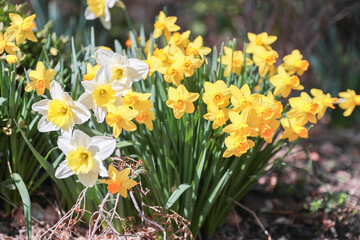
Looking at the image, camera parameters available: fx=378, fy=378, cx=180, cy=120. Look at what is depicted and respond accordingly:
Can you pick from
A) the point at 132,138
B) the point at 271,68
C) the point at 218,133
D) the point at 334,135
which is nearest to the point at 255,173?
the point at 218,133

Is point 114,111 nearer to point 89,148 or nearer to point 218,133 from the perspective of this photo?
point 89,148

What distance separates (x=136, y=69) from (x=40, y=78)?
341 mm

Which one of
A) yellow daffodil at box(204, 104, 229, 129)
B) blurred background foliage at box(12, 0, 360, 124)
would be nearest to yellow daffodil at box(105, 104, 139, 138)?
yellow daffodil at box(204, 104, 229, 129)

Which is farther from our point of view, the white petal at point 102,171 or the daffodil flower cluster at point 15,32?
the daffodil flower cluster at point 15,32

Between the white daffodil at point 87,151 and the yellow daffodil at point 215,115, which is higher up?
the yellow daffodil at point 215,115

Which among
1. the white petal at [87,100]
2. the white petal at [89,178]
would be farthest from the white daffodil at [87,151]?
the white petal at [87,100]

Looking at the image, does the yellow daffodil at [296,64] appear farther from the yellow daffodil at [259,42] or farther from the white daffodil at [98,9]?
the white daffodil at [98,9]

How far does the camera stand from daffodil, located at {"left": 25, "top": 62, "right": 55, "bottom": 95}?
1.32 m

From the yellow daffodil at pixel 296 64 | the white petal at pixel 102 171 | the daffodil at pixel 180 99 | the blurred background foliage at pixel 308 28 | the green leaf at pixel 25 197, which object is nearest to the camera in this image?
the white petal at pixel 102 171

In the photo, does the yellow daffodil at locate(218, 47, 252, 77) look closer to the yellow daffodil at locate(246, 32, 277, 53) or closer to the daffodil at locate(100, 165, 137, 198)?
the yellow daffodil at locate(246, 32, 277, 53)

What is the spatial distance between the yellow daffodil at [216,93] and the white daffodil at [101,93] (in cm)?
28

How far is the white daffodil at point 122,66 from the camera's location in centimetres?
132

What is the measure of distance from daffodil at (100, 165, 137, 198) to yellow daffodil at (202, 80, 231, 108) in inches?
14.8

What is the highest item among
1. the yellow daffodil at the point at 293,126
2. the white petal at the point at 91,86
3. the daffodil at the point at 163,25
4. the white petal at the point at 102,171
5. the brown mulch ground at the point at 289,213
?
the daffodil at the point at 163,25
